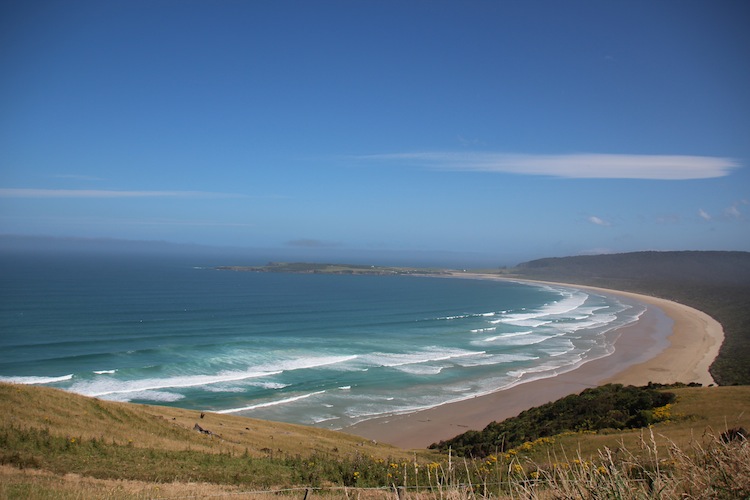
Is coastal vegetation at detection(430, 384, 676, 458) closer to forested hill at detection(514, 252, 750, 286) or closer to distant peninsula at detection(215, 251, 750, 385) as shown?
distant peninsula at detection(215, 251, 750, 385)

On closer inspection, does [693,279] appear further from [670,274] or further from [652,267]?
[652,267]

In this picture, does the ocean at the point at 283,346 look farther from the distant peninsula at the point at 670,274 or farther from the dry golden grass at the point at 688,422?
the dry golden grass at the point at 688,422

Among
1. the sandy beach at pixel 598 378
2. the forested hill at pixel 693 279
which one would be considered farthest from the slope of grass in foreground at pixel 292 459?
the forested hill at pixel 693 279

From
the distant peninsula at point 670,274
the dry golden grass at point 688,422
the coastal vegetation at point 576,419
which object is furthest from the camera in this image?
the distant peninsula at point 670,274

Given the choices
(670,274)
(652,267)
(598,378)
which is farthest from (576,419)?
(652,267)

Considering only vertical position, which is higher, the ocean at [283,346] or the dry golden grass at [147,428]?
the dry golden grass at [147,428]

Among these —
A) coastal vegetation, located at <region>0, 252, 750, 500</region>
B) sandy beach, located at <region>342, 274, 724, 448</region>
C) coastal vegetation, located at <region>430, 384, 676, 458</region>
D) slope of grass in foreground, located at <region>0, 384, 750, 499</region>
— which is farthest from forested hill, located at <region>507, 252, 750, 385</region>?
slope of grass in foreground, located at <region>0, 384, 750, 499</region>
